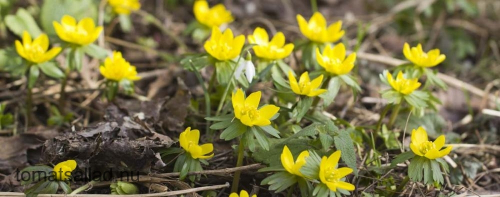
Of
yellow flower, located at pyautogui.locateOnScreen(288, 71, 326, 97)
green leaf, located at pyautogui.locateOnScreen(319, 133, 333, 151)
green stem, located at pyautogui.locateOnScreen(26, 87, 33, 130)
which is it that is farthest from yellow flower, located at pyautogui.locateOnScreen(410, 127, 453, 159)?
green stem, located at pyautogui.locateOnScreen(26, 87, 33, 130)

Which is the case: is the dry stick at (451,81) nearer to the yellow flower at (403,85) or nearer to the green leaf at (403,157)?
the yellow flower at (403,85)

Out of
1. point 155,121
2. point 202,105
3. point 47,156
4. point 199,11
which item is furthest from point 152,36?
point 47,156

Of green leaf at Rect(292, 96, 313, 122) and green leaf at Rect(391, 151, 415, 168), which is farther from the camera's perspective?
green leaf at Rect(292, 96, 313, 122)

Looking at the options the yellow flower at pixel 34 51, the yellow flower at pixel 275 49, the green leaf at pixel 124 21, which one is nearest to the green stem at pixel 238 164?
the yellow flower at pixel 275 49

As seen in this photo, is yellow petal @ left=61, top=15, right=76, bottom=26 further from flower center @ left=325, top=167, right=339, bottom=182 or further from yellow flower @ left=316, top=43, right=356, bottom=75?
flower center @ left=325, top=167, right=339, bottom=182

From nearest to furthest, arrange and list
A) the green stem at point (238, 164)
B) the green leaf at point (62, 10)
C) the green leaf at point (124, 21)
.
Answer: the green stem at point (238, 164) → the green leaf at point (62, 10) → the green leaf at point (124, 21)

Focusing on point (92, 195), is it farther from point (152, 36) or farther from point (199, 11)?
point (152, 36)

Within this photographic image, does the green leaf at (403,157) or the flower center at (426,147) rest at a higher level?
the flower center at (426,147)
